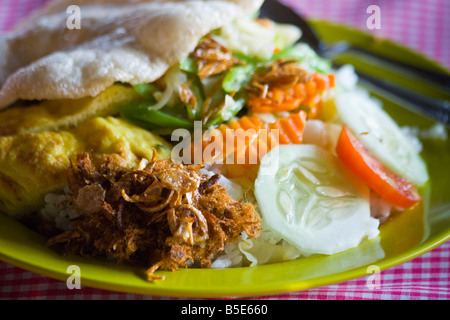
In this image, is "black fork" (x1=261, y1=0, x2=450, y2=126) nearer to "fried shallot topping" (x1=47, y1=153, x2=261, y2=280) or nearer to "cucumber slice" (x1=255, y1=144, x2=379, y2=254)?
"cucumber slice" (x1=255, y1=144, x2=379, y2=254)

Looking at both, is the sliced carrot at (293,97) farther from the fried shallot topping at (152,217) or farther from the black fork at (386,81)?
the black fork at (386,81)

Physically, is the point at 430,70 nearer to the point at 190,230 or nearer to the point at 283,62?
the point at 283,62

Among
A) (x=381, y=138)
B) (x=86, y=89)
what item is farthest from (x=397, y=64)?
(x=86, y=89)

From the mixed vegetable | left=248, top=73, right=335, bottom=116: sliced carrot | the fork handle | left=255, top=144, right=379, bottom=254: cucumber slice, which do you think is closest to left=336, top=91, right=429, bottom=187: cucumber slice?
the mixed vegetable

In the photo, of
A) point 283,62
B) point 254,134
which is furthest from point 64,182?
point 283,62

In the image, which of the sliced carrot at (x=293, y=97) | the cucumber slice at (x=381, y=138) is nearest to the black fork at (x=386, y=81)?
the cucumber slice at (x=381, y=138)
